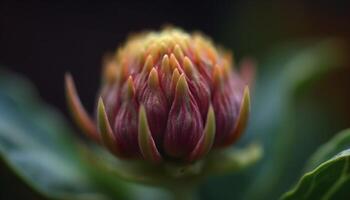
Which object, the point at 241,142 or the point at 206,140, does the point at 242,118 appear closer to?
the point at 206,140

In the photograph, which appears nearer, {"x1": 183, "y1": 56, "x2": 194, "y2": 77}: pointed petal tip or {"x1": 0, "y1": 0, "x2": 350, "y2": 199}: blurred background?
{"x1": 183, "y1": 56, "x2": 194, "y2": 77}: pointed petal tip

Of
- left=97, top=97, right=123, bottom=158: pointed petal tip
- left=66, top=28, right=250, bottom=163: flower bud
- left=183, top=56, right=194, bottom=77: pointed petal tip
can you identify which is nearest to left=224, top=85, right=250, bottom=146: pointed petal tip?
left=66, top=28, right=250, bottom=163: flower bud

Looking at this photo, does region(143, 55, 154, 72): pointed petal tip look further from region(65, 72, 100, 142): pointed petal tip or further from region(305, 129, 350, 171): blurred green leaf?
region(305, 129, 350, 171): blurred green leaf

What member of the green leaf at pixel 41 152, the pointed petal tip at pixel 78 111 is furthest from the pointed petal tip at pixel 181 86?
the green leaf at pixel 41 152

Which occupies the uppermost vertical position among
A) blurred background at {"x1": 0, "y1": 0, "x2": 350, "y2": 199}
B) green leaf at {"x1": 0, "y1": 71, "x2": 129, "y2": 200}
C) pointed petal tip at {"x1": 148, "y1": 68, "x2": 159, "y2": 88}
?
blurred background at {"x1": 0, "y1": 0, "x2": 350, "y2": 199}

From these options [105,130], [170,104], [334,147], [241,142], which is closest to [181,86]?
[170,104]

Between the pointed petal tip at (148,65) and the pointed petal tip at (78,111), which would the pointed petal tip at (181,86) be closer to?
the pointed petal tip at (148,65)
